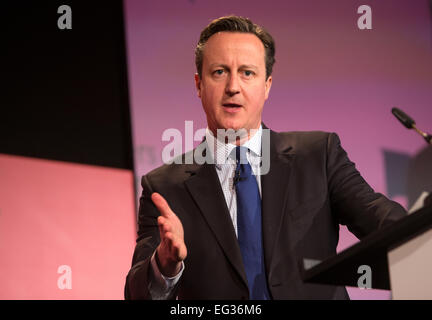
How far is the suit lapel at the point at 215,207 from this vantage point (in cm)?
147

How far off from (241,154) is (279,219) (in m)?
0.25

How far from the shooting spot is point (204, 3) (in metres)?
2.92

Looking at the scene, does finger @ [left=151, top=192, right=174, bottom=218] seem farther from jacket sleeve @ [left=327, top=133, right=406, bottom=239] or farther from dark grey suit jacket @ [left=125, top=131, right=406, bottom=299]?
jacket sleeve @ [left=327, top=133, right=406, bottom=239]

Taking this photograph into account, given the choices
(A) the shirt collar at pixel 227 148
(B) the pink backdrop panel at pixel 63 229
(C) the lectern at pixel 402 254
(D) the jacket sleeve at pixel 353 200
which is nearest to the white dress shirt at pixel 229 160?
(A) the shirt collar at pixel 227 148

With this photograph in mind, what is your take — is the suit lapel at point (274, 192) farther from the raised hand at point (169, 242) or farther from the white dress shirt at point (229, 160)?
the raised hand at point (169, 242)

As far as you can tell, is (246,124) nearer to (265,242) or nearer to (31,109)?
(265,242)

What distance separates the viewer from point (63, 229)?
283cm

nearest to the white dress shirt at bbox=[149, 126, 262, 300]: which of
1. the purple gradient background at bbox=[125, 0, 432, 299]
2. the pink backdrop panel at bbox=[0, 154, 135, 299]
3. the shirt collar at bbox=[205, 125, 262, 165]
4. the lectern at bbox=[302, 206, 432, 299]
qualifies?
the shirt collar at bbox=[205, 125, 262, 165]

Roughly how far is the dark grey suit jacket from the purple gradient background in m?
1.18

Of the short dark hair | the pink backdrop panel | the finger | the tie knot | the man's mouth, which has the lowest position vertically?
the pink backdrop panel

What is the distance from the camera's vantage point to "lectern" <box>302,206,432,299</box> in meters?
1.02

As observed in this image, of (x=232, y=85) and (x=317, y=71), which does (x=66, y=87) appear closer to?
(x=317, y=71)

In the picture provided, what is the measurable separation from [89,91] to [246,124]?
1563 mm

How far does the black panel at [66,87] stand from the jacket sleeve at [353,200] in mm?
1532
